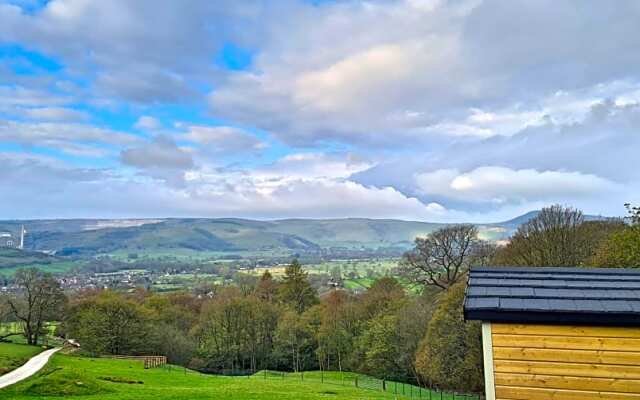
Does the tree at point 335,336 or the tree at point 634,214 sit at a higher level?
the tree at point 634,214

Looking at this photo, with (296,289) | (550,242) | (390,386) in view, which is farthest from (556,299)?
(296,289)

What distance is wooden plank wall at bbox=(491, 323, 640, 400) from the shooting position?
6.34 metres

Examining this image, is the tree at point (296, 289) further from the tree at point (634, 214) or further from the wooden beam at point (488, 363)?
the wooden beam at point (488, 363)

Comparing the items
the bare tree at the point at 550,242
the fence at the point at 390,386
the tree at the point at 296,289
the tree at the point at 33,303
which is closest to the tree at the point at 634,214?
the bare tree at the point at 550,242

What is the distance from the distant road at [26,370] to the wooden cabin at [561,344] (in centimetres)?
2736

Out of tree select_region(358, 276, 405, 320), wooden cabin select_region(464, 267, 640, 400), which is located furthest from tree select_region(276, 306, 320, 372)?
wooden cabin select_region(464, 267, 640, 400)

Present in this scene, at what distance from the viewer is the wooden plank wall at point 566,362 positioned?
6340mm

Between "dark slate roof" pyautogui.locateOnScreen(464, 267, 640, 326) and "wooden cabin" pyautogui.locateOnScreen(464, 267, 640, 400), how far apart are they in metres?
0.01

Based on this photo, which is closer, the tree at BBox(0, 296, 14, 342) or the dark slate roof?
the dark slate roof

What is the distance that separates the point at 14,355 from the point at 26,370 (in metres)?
10.5

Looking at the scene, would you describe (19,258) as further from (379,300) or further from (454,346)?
(454,346)

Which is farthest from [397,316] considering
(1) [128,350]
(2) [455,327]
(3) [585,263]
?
(1) [128,350]

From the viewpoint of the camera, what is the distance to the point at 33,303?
177 feet

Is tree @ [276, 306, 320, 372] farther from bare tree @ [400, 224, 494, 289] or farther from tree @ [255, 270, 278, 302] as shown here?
bare tree @ [400, 224, 494, 289]
